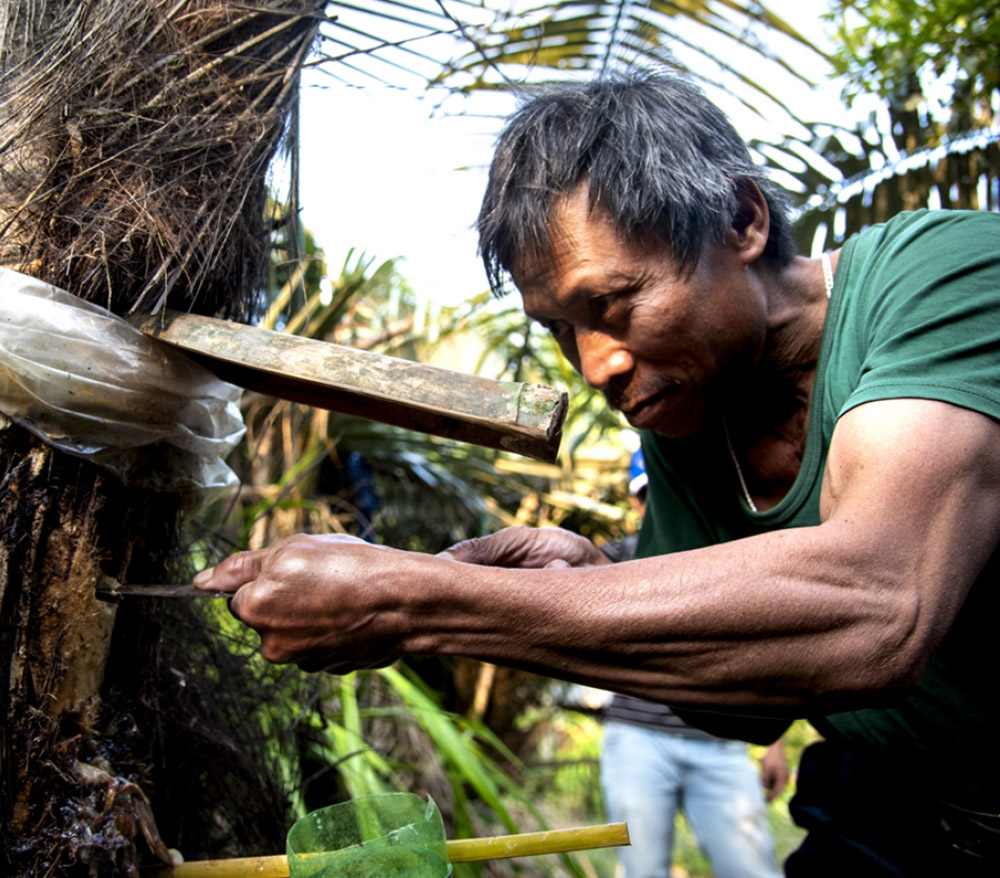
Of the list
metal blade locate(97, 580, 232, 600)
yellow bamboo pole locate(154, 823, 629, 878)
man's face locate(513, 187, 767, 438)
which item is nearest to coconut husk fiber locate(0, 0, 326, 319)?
metal blade locate(97, 580, 232, 600)

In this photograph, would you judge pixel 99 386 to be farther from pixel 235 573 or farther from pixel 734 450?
pixel 734 450

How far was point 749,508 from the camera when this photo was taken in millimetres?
1452

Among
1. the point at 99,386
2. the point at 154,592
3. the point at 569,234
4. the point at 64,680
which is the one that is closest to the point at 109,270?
the point at 99,386

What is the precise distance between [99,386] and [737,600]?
85 cm

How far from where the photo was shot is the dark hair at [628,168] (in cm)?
122

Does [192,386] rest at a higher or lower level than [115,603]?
higher

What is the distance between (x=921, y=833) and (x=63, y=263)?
5.61ft

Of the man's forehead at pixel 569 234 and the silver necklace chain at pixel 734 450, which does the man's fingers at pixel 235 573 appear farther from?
the silver necklace chain at pixel 734 450

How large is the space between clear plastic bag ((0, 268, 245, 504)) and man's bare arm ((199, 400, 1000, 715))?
0.36m

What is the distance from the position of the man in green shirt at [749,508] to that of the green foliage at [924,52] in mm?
1290

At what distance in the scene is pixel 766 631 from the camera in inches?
32.8

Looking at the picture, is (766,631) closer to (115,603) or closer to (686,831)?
(115,603)

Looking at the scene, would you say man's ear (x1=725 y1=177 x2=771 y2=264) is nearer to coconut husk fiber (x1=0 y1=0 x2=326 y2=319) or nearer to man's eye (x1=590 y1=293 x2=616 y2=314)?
man's eye (x1=590 y1=293 x2=616 y2=314)

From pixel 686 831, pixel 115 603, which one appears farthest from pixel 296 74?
pixel 686 831
